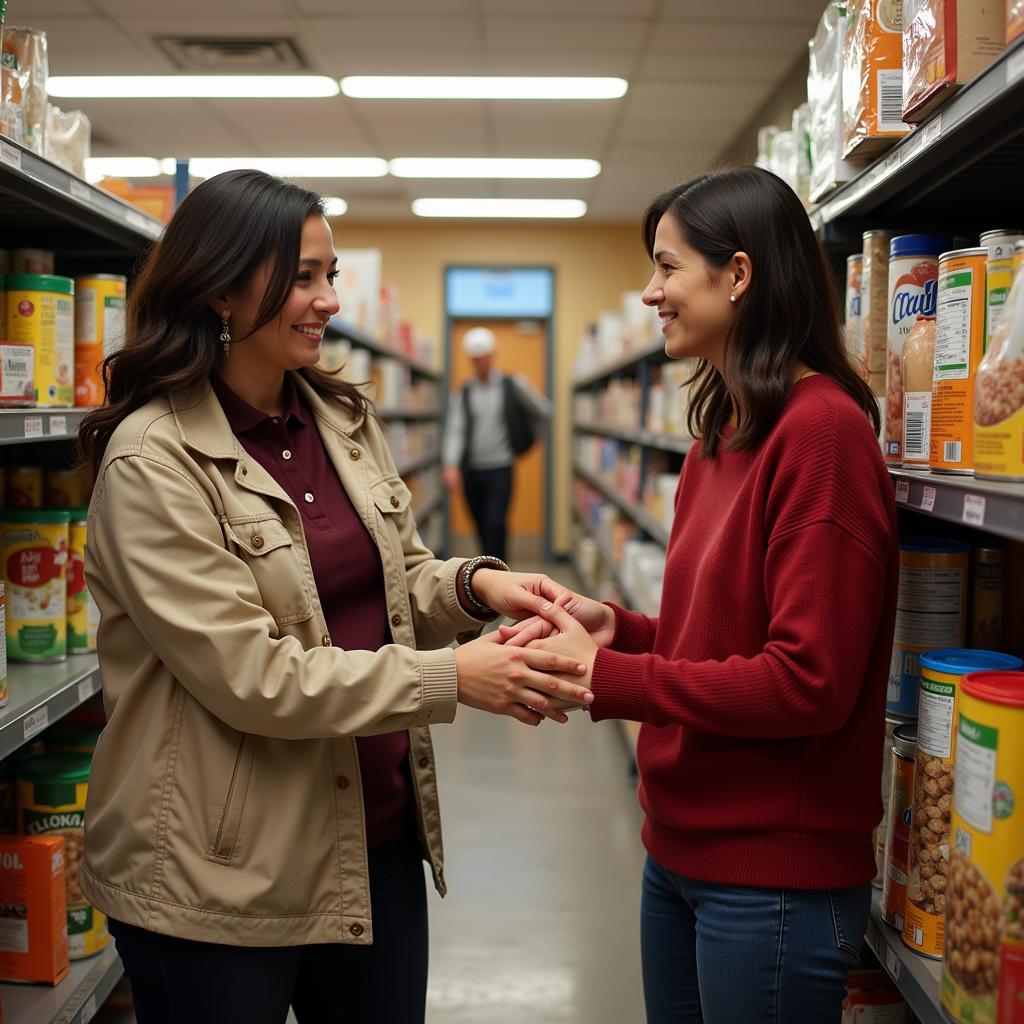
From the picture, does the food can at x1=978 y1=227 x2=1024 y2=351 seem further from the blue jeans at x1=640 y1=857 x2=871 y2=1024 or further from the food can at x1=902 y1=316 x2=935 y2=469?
the blue jeans at x1=640 y1=857 x2=871 y2=1024

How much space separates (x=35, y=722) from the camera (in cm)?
187

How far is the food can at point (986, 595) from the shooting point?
1668mm

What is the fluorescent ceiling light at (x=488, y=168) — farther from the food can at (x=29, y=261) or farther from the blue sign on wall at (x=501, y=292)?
the food can at (x=29, y=261)

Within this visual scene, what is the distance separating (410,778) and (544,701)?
0.29m

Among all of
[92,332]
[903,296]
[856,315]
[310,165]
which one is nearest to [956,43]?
[903,296]

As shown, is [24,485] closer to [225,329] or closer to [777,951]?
[225,329]

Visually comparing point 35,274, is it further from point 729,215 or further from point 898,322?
point 898,322

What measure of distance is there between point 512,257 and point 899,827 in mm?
10346

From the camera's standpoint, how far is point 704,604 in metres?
1.46

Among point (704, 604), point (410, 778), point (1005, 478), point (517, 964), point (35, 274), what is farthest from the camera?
point (517, 964)

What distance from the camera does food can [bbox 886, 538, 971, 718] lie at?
64.6 inches

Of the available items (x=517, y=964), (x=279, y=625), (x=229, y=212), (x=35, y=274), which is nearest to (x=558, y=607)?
(x=279, y=625)

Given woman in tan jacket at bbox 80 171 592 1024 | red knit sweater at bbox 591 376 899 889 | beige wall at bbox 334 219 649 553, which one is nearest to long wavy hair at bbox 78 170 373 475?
woman in tan jacket at bbox 80 171 592 1024

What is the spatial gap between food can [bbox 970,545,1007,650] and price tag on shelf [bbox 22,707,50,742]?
1.62m
